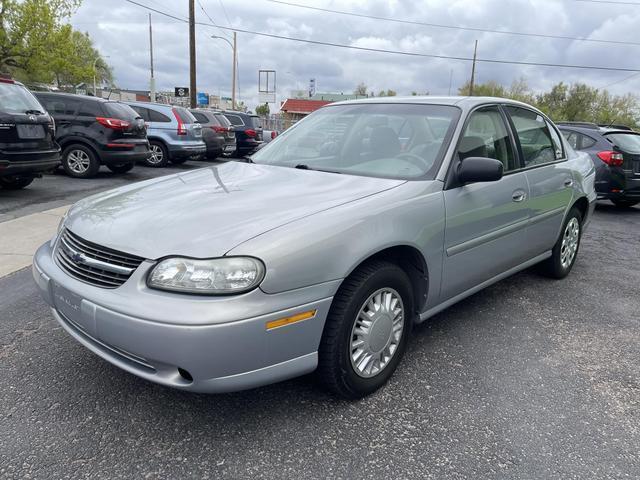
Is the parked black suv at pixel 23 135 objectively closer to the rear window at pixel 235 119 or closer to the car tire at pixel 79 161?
the car tire at pixel 79 161

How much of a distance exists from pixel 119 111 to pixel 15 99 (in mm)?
2805

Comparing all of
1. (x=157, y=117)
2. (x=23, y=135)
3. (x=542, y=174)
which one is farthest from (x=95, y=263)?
(x=157, y=117)

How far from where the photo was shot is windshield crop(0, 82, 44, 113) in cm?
671

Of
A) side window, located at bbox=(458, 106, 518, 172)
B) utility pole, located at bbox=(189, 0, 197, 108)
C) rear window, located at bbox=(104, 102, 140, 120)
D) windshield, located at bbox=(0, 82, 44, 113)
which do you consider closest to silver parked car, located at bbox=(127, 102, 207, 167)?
rear window, located at bbox=(104, 102, 140, 120)

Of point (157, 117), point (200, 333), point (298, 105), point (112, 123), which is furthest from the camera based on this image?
point (298, 105)

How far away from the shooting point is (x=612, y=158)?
325 inches

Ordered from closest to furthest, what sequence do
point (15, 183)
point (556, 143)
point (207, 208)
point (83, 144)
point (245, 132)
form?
point (207, 208) < point (556, 143) < point (15, 183) < point (83, 144) < point (245, 132)

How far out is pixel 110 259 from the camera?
220 cm

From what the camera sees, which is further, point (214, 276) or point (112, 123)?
point (112, 123)

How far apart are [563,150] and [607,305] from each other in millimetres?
1411

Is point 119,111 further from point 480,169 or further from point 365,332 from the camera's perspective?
point 365,332

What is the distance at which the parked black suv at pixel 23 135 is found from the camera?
6645mm

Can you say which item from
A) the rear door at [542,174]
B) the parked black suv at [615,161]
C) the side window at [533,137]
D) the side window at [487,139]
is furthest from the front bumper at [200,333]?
the parked black suv at [615,161]

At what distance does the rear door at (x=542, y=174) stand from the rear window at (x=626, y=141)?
4.91 meters
